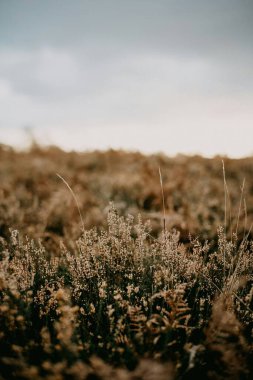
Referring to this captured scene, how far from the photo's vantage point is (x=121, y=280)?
2186mm

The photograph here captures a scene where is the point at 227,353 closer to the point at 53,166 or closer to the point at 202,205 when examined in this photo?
the point at 202,205

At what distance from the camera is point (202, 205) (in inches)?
184

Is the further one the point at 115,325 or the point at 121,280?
the point at 121,280

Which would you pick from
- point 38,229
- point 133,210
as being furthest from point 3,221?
point 133,210

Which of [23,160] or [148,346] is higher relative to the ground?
[23,160]

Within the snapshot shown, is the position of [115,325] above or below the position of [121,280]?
below

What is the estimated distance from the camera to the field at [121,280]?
1.55m

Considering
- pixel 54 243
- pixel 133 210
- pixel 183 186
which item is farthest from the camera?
pixel 183 186

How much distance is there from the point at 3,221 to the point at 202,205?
2.81 m

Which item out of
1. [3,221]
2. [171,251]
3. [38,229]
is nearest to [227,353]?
[171,251]

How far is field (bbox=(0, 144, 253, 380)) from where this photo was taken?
155 cm

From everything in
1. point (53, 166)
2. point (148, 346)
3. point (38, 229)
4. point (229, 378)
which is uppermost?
point (53, 166)

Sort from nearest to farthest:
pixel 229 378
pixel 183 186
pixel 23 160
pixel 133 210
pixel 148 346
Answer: pixel 229 378 → pixel 148 346 → pixel 133 210 → pixel 183 186 → pixel 23 160

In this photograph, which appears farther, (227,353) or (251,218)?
(251,218)
